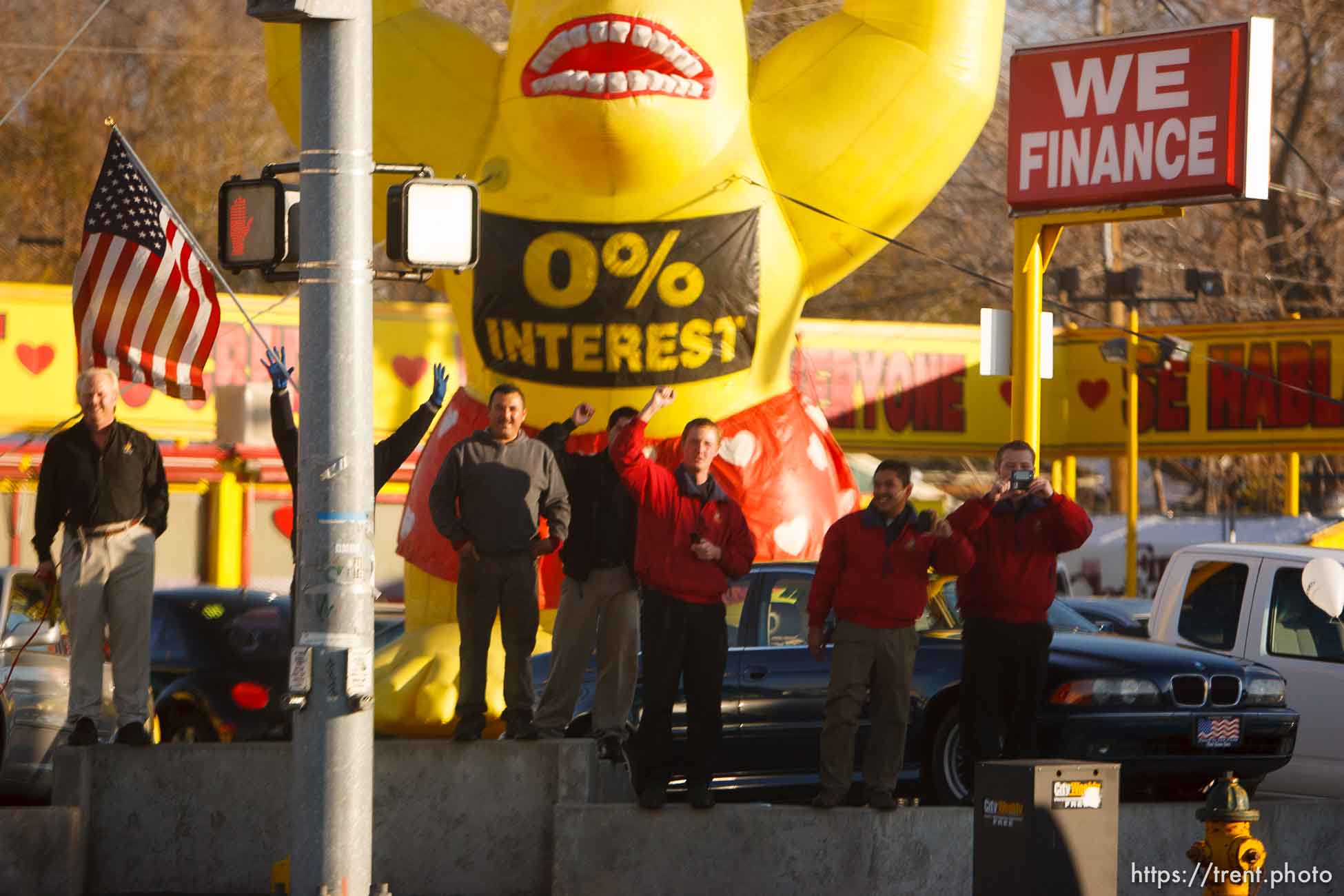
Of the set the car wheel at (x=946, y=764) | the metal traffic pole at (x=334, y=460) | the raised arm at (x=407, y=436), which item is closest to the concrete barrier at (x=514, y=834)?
the car wheel at (x=946, y=764)

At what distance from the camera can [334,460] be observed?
761 centimetres

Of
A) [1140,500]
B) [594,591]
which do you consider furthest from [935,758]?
[1140,500]

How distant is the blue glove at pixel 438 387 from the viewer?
906 cm

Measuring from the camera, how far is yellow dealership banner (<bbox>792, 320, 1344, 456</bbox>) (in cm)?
2320

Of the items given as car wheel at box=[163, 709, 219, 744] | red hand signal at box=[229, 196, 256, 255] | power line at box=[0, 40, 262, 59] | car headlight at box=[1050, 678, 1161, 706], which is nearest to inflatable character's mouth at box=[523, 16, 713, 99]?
red hand signal at box=[229, 196, 256, 255]

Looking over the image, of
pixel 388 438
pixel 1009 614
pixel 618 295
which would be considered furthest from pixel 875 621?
pixel 618 295

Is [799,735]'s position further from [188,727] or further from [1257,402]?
[1257,402]

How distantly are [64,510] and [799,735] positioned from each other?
3440mm

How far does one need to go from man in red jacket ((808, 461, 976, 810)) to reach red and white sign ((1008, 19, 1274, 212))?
289 cm

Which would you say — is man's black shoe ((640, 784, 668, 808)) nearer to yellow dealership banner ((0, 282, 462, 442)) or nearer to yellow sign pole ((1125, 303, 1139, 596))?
yellow dealership banner ((0, 282, 462, 442))

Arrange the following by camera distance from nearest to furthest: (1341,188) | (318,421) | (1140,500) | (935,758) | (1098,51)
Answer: (318,421), (935,758), (1098,51), (1341,188), (1140,500)

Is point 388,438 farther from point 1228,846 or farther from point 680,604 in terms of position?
point 1228,846

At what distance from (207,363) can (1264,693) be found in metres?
13.0

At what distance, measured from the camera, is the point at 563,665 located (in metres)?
9.31
